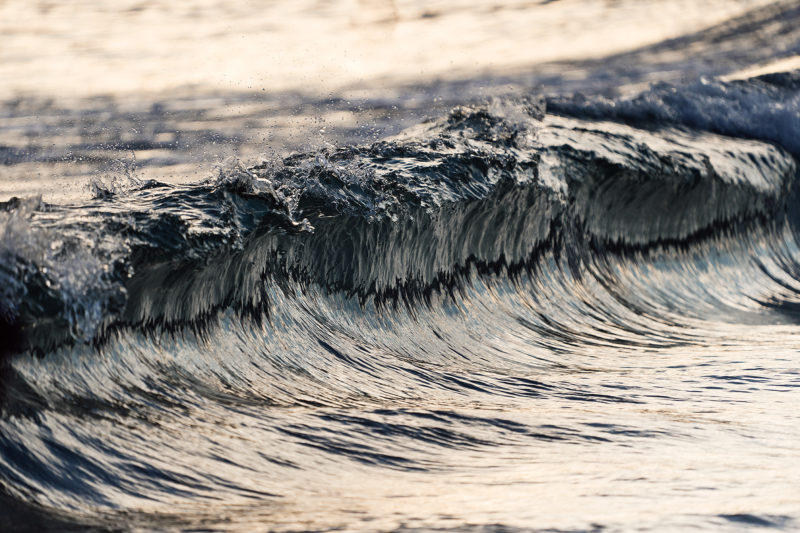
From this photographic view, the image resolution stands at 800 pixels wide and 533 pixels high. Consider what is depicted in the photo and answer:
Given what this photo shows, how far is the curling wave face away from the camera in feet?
6.42

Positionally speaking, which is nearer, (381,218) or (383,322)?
(383,322)

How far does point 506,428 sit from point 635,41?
877 cm

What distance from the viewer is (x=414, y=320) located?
336cm

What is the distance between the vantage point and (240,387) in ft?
8.30

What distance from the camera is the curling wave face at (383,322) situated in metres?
1.96

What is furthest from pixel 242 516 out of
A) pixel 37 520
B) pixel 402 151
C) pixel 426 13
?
pixel 426 13

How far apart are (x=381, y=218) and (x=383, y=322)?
0.39 meters

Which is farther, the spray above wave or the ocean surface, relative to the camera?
the spray above wave

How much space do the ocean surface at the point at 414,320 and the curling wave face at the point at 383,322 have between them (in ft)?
0.03

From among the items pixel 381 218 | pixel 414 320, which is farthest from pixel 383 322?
pixel 381 218

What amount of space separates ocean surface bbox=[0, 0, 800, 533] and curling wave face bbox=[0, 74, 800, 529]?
1 centimetres

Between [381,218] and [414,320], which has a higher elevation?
[381,218]

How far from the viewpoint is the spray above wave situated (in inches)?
91.3

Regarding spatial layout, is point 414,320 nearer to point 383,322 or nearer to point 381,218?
point 383,322
